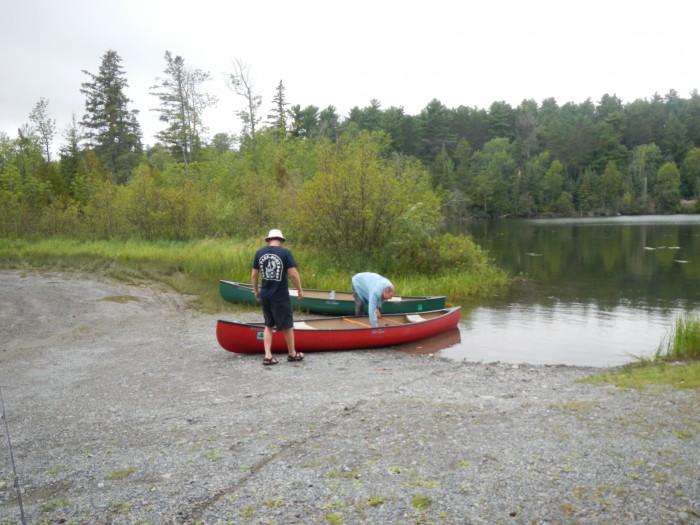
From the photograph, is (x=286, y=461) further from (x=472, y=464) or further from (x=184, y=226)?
(x=184, y=226)

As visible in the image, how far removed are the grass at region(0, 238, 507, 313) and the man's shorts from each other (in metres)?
6.35

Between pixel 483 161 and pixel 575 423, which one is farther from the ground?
pixel 483 161

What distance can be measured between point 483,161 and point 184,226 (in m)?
83.1

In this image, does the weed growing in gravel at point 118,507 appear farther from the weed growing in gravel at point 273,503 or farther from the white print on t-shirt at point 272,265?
the white print on t-shirt at point 272,265

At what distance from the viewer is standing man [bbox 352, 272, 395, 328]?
10.7 m

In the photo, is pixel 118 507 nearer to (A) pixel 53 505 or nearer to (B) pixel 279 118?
(A) pixel 53 505

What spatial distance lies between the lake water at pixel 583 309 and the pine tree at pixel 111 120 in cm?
3435

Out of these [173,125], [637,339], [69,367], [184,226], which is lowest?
[637,339]

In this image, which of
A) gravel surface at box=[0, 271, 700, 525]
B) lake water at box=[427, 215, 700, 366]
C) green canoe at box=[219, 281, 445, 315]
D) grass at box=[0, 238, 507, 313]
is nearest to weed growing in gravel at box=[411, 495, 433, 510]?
gravel surface at box=[0, 271, 700, 525]

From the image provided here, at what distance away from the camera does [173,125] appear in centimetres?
4378

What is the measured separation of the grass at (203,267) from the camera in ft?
58.4

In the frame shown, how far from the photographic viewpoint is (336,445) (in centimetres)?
547

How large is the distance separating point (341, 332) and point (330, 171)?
33.0 ft

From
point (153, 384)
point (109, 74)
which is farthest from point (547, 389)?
point (109, 74)
